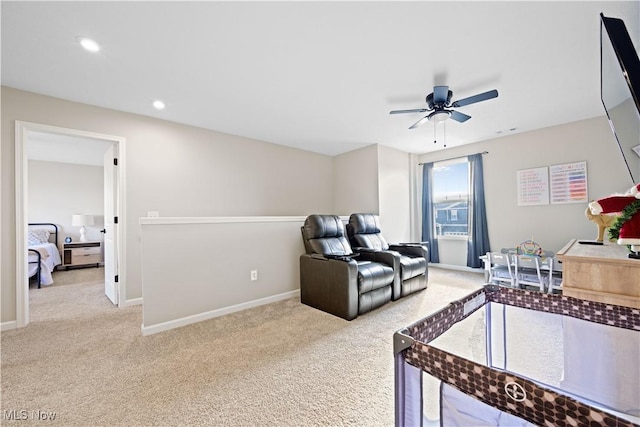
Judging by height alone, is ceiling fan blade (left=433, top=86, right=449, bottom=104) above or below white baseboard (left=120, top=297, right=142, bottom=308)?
above

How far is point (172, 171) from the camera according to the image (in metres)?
3.46

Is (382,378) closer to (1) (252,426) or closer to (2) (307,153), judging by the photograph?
(1) (252,426)

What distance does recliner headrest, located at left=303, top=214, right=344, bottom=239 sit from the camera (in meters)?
3.12

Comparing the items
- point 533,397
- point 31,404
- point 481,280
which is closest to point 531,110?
point 481,280

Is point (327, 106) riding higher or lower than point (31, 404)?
higher

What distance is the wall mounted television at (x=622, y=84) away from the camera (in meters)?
0.90

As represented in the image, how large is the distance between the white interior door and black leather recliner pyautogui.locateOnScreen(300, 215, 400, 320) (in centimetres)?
235

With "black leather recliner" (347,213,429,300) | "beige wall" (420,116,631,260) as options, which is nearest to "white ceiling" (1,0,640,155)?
"beige wall" (420,116,631,260)

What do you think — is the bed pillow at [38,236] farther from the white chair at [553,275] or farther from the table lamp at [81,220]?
the white chair at [553,275]

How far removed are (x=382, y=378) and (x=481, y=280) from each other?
312cm

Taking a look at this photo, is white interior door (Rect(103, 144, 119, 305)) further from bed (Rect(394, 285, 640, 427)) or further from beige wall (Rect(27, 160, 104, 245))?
bed (Rect(394, 285, 640, 427))

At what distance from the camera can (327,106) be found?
3.08m

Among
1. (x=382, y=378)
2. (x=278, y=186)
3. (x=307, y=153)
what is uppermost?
(x=307, y=153)

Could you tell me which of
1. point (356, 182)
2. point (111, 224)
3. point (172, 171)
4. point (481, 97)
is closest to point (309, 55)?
point (481, 97)
